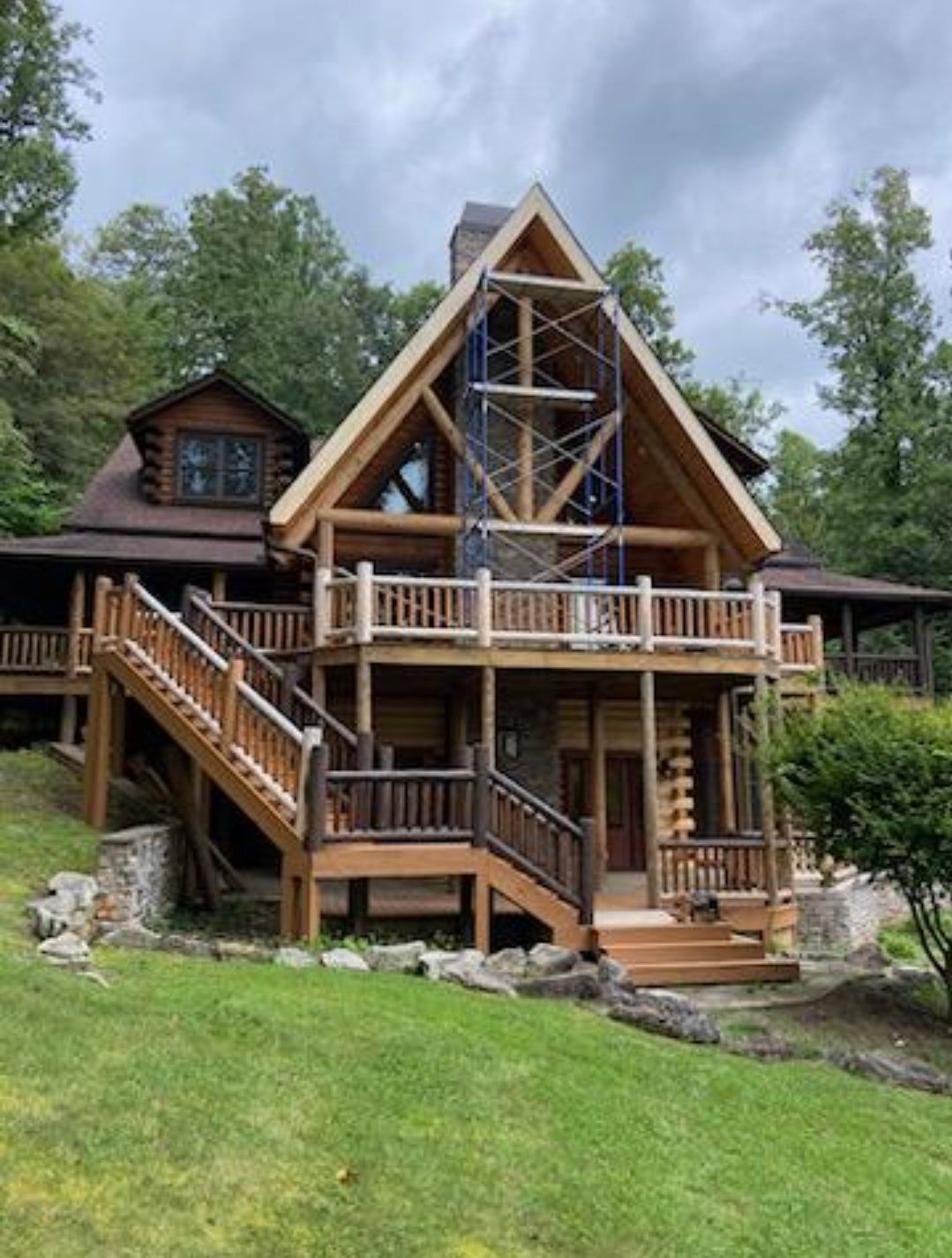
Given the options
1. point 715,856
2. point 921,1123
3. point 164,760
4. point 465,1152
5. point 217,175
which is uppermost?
point 217,175

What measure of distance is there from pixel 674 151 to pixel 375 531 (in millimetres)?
18000

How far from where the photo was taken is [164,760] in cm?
1535

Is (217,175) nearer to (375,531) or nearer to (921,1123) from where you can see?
(375,531)

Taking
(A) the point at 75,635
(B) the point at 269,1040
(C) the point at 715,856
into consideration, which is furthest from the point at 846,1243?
(A) the point at 75,635

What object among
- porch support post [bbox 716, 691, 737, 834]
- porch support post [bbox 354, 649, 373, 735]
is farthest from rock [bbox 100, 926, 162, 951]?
porch support post [bbox 716, 691, 737, 834]

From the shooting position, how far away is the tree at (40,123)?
24.5 meters

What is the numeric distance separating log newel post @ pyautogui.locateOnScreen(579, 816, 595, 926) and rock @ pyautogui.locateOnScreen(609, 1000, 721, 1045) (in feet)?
8.15

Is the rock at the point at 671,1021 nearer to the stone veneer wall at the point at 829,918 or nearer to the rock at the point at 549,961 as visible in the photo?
the rock at the point at 549,961

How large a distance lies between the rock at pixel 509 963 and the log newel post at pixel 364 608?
187 inches

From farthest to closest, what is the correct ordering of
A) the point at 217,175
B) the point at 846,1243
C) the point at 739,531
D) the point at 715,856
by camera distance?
the point at 217,175 → the point at 739,531 → the point at 715,856 → the point at 846,1243

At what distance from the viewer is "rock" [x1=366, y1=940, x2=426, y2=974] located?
31.4 feet

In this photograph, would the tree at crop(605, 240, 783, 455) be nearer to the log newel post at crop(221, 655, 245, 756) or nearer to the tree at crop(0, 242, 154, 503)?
→ the tree at crop(0, 242, 154, 503)

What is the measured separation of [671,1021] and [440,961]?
2.13 m

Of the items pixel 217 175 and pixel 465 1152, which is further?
pixel 217 175
